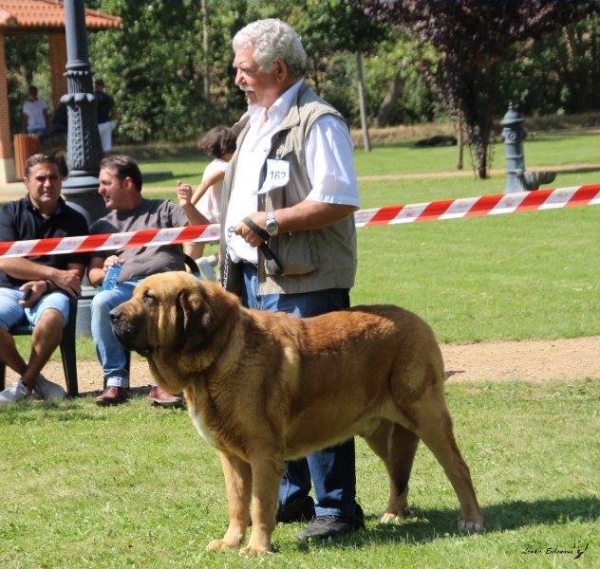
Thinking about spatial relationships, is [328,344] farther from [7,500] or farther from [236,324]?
[7,500]

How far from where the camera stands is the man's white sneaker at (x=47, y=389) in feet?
30.1

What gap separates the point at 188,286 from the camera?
16.9ft

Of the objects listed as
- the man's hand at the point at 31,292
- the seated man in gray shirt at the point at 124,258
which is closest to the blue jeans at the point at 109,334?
the seated man in gray shirt at the point at 124,258

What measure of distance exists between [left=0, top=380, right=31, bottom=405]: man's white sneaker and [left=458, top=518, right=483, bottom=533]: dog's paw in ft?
14.7

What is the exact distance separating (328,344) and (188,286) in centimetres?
69

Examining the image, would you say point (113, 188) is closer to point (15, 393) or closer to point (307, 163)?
point (15, 393)

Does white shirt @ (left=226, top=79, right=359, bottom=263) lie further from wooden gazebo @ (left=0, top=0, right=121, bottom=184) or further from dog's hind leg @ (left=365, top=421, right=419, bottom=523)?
wooden gazebo @ (left=0, top=0, right=121, bottom=184)

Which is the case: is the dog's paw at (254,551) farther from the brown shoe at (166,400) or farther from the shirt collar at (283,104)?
the brown shoe at (166,400)

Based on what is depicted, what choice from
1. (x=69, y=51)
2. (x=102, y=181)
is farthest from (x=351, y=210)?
(x=69, y=51)

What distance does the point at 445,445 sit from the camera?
554 cm

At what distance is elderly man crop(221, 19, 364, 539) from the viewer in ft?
17.6

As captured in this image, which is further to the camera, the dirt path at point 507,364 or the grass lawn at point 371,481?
the dirt path at point 507,364

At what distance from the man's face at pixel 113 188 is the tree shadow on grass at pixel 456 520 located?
384cm
